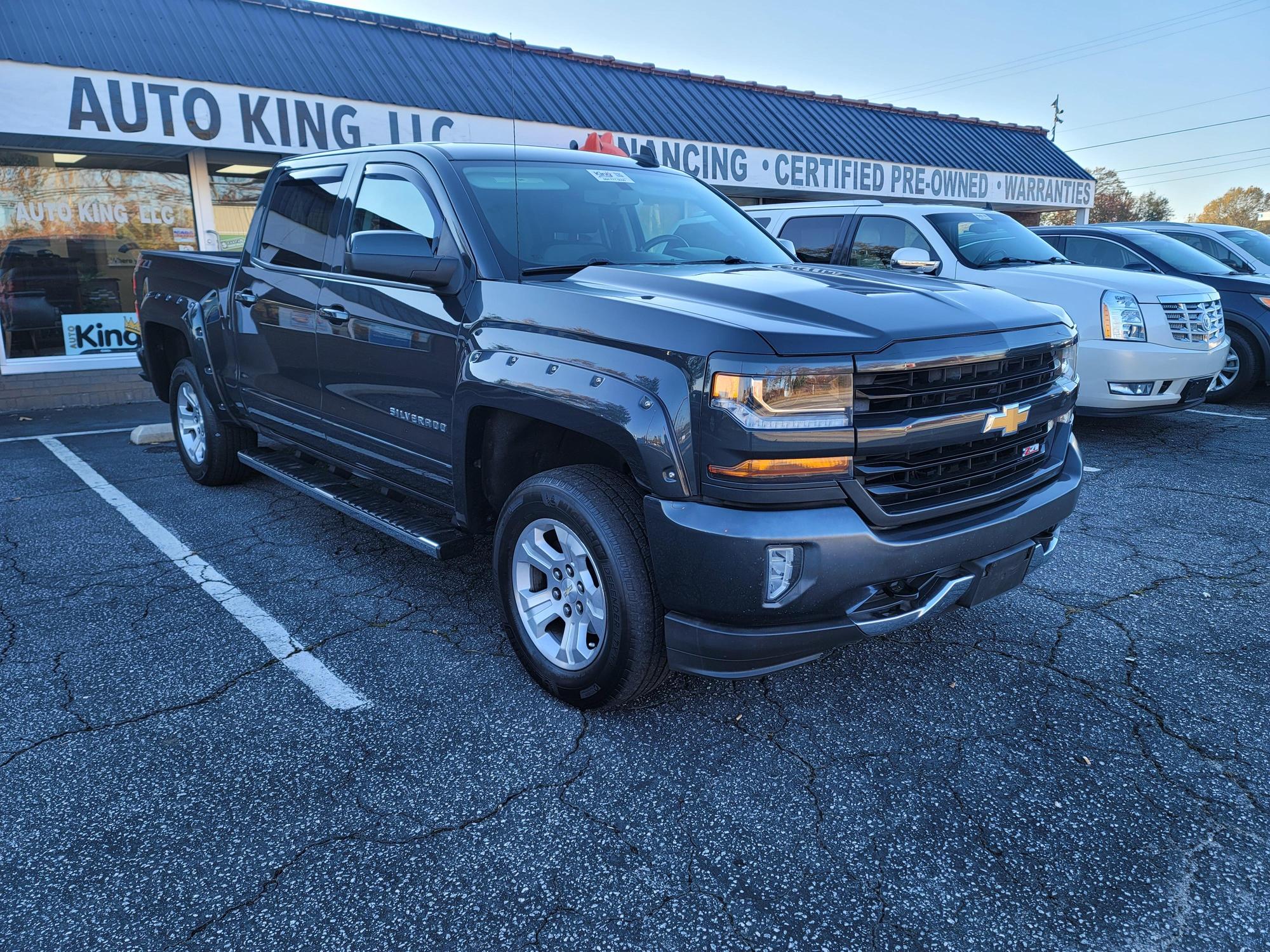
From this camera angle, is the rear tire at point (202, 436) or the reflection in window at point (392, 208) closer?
the reflection in window at point (392, 208)

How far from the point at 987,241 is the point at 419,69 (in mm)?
7481

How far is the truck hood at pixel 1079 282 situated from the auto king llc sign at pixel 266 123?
477 cm

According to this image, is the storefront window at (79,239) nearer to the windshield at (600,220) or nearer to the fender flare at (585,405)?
the windshield at (600,220)

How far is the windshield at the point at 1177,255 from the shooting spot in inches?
355

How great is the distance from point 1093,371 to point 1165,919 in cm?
574

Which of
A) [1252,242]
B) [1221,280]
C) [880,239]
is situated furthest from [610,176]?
[1252,242]

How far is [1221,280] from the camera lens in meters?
9.03

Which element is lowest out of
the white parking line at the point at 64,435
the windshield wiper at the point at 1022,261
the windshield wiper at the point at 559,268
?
the white parking line at the point at 64,435

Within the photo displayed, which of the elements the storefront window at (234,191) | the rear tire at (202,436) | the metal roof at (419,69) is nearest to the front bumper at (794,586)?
the rear tire at (202,436)

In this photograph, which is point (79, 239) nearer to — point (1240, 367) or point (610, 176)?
point (610, 176)

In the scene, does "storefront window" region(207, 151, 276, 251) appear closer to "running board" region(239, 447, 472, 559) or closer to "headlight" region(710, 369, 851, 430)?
"running board" region(239, 447, 472, 559)

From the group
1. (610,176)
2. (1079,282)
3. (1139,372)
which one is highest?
(610,176)

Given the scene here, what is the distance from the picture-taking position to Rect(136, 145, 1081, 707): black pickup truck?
2.48m

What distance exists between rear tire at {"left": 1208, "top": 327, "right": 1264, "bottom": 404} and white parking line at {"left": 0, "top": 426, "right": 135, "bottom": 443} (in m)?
11.0
